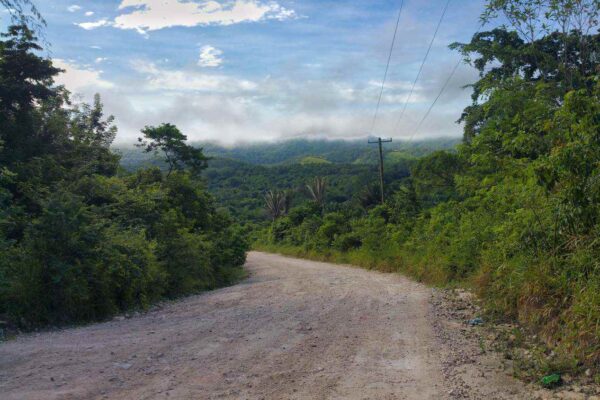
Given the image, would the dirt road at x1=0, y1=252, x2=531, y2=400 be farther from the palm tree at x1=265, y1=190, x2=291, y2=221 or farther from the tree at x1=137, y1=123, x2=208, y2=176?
the palm tree at x1=265, y1=190, x2=291, y2=221

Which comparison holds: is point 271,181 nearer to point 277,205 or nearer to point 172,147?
point 277,205

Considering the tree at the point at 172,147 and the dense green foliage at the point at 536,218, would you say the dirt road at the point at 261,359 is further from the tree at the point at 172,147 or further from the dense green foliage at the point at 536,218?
the tree at the point at 172,147

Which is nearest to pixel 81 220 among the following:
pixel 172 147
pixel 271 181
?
pixel 172 147

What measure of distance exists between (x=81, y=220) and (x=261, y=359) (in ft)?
18.3

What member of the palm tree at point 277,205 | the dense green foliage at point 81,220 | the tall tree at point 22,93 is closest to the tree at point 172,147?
the dense green foliage at point 81,220

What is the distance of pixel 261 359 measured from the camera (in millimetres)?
5629

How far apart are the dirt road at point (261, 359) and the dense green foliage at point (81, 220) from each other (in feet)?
3.45

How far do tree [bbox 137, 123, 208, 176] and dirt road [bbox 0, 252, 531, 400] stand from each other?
16128mm

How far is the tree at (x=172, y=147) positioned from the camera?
2370cm

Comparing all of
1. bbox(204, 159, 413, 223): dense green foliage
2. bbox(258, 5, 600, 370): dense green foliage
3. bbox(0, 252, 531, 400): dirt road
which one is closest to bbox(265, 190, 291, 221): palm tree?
bbox(204, 159, 413, 223): dense green foliage

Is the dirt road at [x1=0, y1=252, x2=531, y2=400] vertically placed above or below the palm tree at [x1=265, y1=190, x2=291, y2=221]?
above

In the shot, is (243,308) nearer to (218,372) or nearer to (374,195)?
(218,372)

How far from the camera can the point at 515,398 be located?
4.46 m

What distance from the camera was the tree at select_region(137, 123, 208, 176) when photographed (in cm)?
2370
